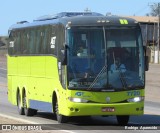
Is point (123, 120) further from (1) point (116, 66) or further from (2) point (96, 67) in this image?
(2) point (96, 67)

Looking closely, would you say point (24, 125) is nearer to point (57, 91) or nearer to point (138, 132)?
point (57, 91)

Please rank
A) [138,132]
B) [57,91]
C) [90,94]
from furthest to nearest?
[57,91] < [90,94] < [138,132]

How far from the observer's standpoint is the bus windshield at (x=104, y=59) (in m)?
18.3

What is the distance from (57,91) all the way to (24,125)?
1557 mm

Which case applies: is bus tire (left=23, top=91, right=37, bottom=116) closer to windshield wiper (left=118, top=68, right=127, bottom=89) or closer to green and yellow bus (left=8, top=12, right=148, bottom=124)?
green and yellow bus (left=8, top=12, right=148, bottom=124)

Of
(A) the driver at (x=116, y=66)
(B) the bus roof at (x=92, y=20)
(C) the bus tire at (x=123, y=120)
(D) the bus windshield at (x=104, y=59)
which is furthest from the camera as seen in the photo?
(C) the bus tire at (x=123, y=120)

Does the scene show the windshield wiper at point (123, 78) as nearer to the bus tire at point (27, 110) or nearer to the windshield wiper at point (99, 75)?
the windshield wiper at point (99, 75)

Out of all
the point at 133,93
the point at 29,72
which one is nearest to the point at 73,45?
the point at 133,93

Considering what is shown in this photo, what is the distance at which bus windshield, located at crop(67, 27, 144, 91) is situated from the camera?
1828 cm

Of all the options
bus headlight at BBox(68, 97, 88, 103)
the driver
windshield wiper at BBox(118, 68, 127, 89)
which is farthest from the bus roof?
bus headlight at BBox(68, 97, 88, 103)

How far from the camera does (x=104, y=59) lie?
1838cm

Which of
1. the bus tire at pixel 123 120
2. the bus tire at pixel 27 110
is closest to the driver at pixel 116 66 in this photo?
the bus tire at pixel 123 120

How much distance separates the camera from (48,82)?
20.6m

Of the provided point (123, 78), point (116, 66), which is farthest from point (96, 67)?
point (123, 78)
